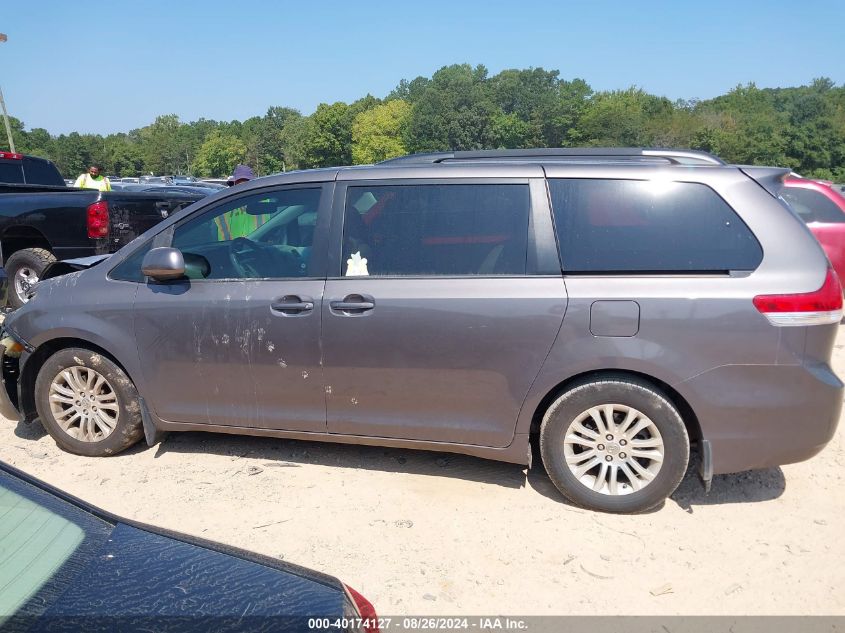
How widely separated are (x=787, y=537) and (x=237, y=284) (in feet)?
10.7

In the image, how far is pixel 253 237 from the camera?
427 centimetres

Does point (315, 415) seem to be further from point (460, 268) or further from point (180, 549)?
point (180, 549)

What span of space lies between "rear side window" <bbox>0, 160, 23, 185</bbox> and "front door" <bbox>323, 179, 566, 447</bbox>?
32.4 ft

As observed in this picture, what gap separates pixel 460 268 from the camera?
11.8ft

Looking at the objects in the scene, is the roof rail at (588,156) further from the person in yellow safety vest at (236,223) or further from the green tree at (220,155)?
the green tree at (220,155)

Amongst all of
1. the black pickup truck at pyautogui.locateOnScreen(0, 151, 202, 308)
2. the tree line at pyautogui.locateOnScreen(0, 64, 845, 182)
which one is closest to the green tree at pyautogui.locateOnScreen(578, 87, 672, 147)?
the tree line at pyautogui.locateOnScreen(0, 64, 845, 182)

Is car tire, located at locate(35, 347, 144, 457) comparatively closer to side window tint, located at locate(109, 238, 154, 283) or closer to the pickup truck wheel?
side window tint, located at locate(109, 238, 154, 283)

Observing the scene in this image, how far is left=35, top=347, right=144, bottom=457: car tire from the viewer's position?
4184 mm

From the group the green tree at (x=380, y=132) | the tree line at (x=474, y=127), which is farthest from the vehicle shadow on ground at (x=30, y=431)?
the green tree at (x=380, y=132)

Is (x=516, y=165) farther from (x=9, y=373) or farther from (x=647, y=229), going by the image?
(x=9, y=373)

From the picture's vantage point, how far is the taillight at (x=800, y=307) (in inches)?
126

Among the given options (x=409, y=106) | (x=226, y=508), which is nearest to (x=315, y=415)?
(x=226, y=508)

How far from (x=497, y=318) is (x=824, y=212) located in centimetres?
588

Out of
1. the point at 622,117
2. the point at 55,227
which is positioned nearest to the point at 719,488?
the point at 55,227
